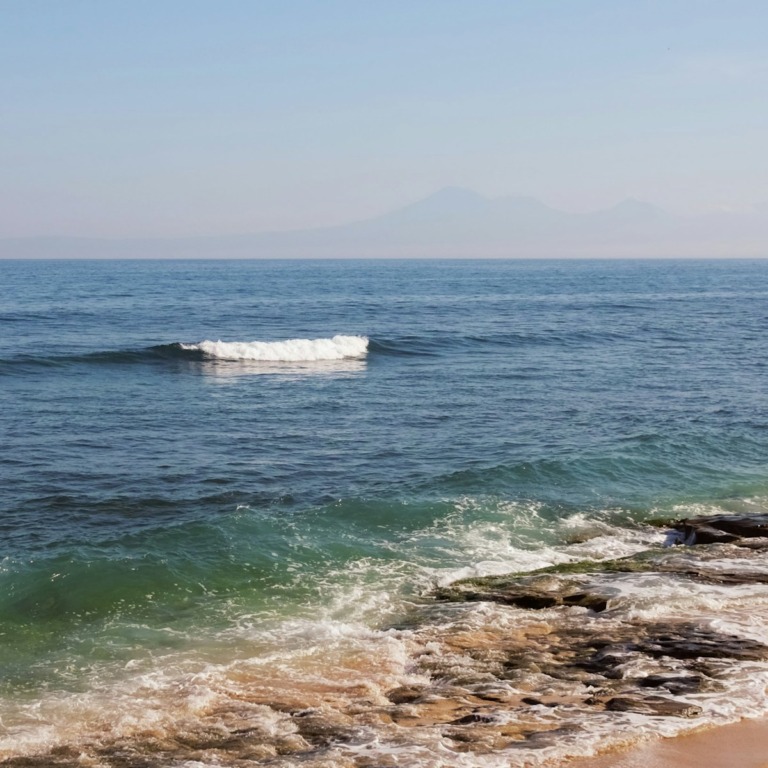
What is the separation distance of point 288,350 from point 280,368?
12.5 feet

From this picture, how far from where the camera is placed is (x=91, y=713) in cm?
1034

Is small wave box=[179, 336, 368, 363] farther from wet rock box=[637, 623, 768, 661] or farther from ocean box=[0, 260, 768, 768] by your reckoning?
wet rock box=[637, 623, 768, 661]

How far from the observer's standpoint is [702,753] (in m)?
9.16

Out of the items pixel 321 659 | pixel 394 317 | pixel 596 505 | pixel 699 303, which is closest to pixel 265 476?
pixel 596 505

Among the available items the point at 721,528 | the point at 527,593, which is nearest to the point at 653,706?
the point at 527,593

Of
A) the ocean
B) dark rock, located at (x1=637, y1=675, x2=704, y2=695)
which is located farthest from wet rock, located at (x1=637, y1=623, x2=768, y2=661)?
dark rock, located at (x1=637, y1=675, x2=704, y2=695)

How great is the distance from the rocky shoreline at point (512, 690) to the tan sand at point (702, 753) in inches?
7.3

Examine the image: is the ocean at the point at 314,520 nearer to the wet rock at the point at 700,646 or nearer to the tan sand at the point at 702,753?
the tan sand at the point at 702,753

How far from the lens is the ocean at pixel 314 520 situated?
10141 mm

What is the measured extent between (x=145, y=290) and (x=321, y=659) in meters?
72.1

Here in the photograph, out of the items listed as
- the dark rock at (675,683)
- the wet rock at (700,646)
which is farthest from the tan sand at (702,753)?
the wet rock at (700,646)

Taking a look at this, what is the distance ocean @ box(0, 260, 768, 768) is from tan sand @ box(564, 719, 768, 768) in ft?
0.81

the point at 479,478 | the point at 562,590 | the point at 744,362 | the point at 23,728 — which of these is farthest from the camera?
the point at 744,362

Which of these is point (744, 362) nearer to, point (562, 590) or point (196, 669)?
point (562, 590)
